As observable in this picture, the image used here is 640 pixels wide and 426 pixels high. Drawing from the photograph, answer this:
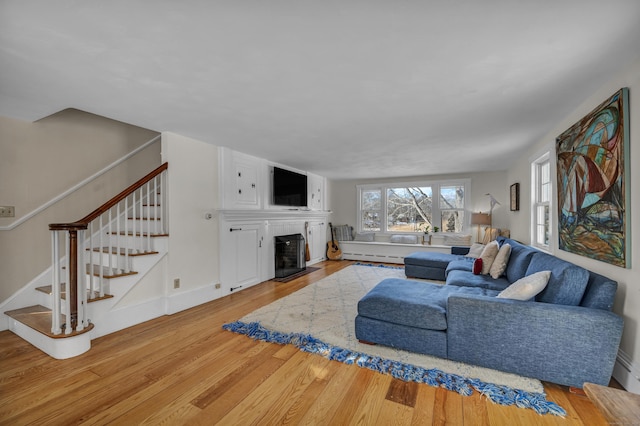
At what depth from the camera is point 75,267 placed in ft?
7.44

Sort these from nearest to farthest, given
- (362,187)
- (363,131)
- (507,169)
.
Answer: (363,131) < (507,169) < (362,187)

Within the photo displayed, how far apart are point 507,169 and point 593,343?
4804mm

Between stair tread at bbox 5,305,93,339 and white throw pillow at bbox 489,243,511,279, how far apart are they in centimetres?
423

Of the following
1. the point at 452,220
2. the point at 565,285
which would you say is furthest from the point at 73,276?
the point at 452,220

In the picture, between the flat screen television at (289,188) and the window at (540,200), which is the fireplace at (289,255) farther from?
the window at (540,200)

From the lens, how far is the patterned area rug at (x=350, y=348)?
178 cm

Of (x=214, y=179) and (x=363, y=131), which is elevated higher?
(x=363, y=131)

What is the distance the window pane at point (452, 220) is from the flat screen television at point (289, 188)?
10.9 ft

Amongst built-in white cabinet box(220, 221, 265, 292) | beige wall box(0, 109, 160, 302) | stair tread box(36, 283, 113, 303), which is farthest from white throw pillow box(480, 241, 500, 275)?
beige wall box(0, 109, 160, 302)

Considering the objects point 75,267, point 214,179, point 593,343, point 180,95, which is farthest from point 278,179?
point 593,343

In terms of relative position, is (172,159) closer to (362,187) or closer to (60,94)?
(60,94)

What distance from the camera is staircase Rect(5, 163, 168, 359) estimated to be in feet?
7.32

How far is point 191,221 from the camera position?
3.46m

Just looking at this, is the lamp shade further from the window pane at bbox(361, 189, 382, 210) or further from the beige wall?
the beige wall
